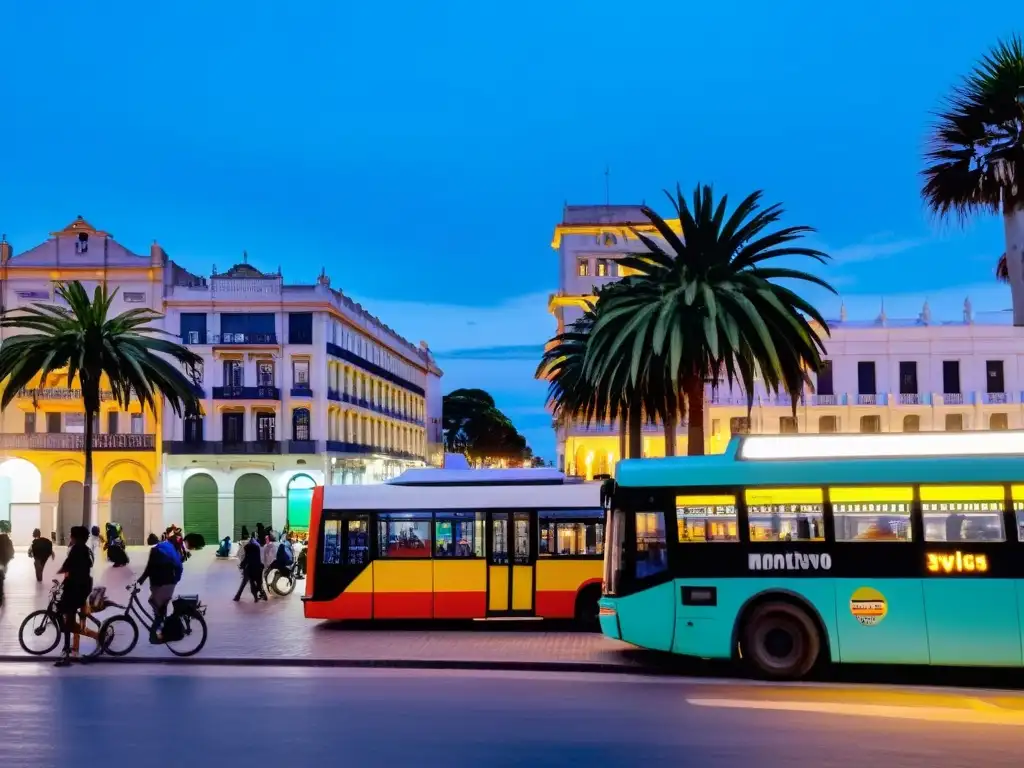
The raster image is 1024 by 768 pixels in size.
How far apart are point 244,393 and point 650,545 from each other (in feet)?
162

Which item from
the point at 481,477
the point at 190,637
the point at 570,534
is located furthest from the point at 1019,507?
the point at 190,637

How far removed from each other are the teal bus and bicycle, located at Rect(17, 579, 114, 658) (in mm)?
7698

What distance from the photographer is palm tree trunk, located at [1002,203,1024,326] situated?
16.2 m

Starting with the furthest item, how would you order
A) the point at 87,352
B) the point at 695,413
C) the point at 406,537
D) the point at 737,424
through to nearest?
the point at 737,424 < the point at 87,352 < the point at 695,413 < the point at 406,537

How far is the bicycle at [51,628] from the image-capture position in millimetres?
16266

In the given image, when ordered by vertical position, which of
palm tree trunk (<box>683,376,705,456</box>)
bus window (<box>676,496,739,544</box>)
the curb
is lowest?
the curb

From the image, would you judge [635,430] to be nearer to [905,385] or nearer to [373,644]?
[373,644]

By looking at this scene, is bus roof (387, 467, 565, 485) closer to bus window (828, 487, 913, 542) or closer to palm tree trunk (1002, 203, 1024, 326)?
bus window (828, 487, 913, 542)

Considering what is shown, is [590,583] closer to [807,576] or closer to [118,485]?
[807,576]

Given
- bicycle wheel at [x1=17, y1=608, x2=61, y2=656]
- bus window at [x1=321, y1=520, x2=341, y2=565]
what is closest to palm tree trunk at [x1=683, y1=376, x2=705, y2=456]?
bus window at [x1=321, y1=520, x2=341, y2=565]

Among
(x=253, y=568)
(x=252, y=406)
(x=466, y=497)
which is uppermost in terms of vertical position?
(x=252, y=406)

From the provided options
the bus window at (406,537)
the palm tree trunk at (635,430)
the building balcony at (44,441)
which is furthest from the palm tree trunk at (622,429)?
the building balcony at (44,441)

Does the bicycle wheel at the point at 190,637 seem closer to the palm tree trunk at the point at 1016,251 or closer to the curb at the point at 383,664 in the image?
the curb at the point at 383,664

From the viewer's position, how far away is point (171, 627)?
55.0 feet
